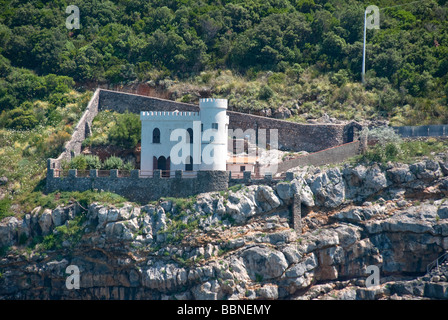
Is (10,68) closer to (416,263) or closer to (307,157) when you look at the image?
(307,157)

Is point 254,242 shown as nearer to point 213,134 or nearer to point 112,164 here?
point 213,134

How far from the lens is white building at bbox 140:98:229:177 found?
172 feet

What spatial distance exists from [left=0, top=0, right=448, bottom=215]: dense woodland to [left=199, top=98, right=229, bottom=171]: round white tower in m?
8.52

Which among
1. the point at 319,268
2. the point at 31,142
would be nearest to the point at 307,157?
the point at 319,268

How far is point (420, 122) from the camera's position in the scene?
58750 millimetres

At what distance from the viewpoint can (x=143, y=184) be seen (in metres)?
51.7

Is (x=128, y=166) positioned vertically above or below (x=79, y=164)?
below

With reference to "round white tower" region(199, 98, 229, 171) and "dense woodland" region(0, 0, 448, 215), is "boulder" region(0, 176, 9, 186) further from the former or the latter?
"round white tower" region(199, 98, 229, 171)

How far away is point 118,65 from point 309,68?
16.8 metres

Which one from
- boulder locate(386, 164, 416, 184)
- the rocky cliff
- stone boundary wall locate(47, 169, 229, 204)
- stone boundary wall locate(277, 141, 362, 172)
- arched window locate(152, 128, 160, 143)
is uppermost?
arched window locate(152, 128, 160, 143)

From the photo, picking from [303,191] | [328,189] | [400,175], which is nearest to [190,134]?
[303,191]

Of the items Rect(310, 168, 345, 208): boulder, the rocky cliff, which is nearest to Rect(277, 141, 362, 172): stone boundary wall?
the rocky cliff

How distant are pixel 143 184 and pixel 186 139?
459 cm

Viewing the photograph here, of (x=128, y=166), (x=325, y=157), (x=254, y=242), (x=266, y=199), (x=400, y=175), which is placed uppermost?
(x=325, y=157)
